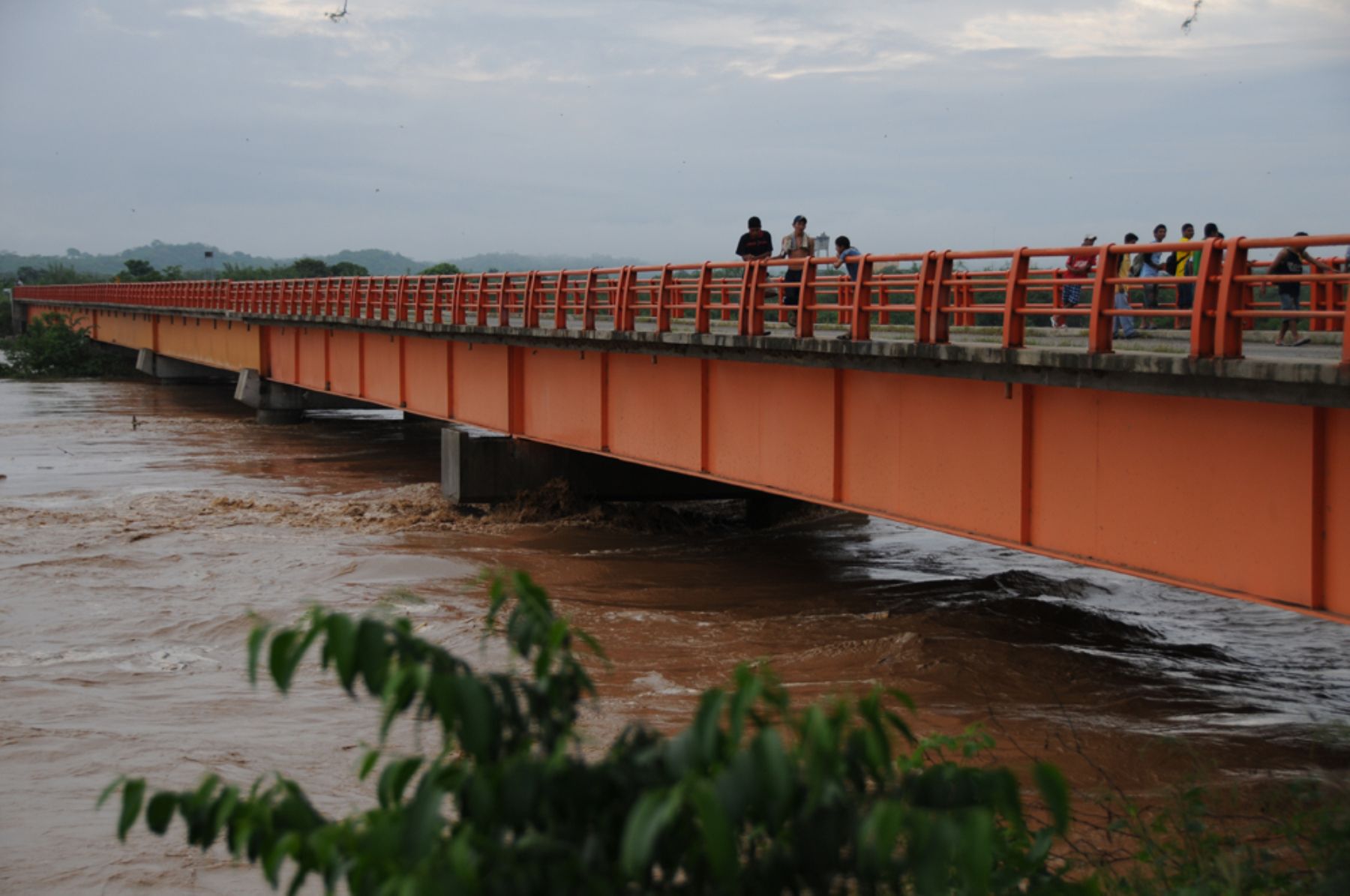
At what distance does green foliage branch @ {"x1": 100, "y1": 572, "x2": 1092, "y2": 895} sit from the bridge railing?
7177 mm

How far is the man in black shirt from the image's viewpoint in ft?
68.0

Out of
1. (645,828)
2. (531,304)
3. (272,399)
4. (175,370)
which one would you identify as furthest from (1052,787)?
(175,370)

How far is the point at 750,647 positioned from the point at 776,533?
29.4 feet

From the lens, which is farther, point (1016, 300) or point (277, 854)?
point (1016, 300)

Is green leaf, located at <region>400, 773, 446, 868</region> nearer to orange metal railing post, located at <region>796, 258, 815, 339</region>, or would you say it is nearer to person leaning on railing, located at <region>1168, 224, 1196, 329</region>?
orange metal railing post, located at <region>796, 258, 815, 339</region>

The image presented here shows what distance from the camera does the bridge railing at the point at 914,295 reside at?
1034cm

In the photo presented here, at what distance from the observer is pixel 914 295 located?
1609cm

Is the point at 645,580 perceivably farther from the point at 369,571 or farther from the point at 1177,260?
the point at 1177,260

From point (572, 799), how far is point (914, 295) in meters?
13.6

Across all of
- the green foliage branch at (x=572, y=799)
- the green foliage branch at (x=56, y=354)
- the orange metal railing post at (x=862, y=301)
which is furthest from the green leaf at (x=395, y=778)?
the green foliage branch at (x=56, y=354)

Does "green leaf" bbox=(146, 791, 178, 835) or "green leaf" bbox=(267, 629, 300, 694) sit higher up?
"green leaf" bbox=(267, 629, 300, 694)

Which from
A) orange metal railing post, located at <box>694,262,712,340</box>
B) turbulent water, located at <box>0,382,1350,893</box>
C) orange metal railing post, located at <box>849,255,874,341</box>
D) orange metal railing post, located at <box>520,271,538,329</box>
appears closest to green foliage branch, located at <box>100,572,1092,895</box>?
turbulent water, located at <box>0,382,1350,893</box>

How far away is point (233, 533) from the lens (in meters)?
22.5

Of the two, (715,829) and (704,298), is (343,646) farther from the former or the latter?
(704,298)
